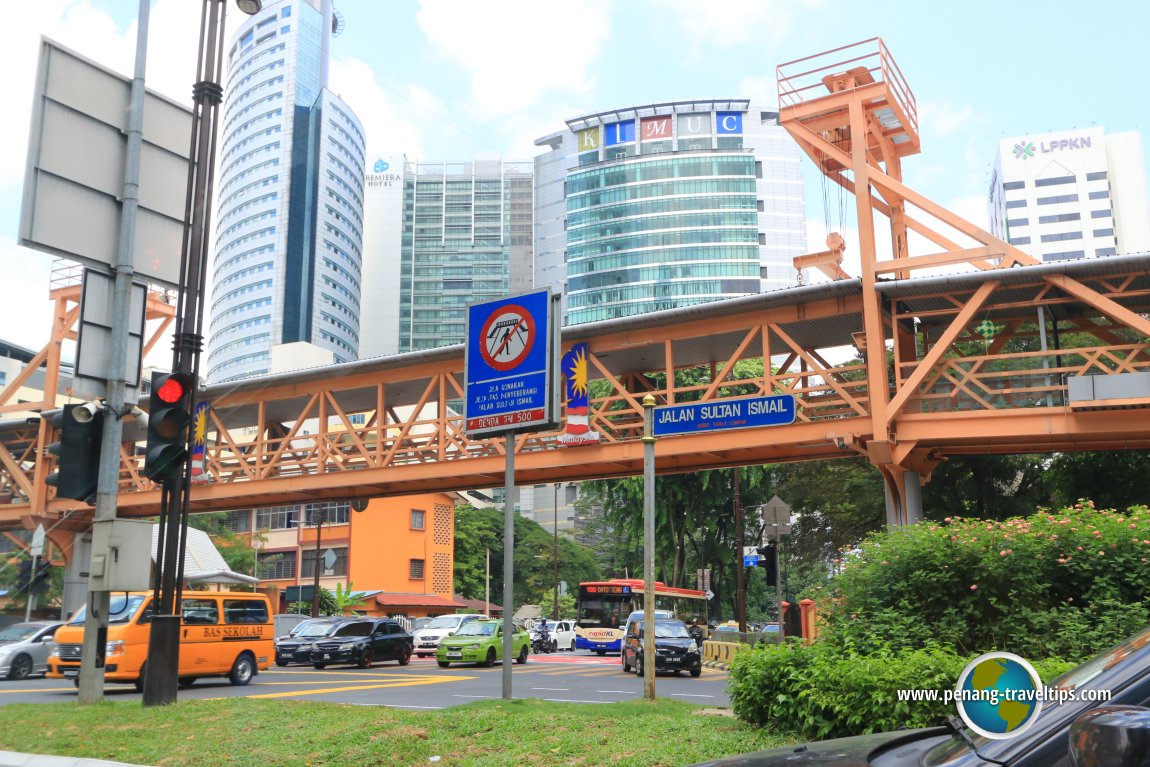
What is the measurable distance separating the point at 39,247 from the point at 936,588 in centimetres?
1144

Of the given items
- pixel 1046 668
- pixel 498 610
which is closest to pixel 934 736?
pixel 1046 668

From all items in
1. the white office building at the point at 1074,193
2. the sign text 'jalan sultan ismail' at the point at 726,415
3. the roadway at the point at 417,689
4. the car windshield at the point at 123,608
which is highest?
the white office building at the point at 1074,193

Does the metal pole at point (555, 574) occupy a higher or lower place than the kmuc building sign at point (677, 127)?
lower

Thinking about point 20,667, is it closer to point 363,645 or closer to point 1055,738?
point 363,645

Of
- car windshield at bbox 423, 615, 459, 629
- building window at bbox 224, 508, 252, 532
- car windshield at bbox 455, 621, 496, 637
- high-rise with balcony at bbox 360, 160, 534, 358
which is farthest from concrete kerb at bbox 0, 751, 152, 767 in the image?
high-rise with balcony at bbox 360, 160, 534, 358

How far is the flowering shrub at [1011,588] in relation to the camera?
9.65m

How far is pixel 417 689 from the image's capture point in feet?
59.8

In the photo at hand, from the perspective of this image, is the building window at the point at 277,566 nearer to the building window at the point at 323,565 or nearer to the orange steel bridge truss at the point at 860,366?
the building window at the point at 323,565

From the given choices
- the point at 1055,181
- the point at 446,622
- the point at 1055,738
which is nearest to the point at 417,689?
the point at 1055,738

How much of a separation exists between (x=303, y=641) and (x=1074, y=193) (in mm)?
142054

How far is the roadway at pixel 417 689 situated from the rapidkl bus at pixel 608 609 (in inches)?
842

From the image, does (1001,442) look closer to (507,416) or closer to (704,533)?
(507,416)

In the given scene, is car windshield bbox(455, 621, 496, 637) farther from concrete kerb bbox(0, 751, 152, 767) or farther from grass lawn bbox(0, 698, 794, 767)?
concrete kerb bbox(0, 751, 152, 767)

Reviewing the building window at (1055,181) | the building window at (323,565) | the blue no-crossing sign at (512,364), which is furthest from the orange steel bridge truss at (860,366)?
the building window at (1055,181)
